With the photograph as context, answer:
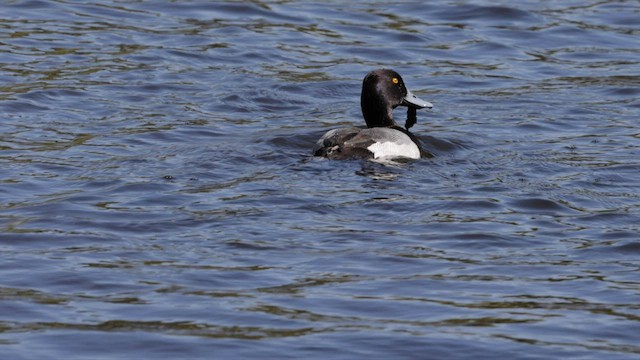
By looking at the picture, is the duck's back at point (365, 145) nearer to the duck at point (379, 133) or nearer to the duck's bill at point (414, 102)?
the duck at point (379, 133)

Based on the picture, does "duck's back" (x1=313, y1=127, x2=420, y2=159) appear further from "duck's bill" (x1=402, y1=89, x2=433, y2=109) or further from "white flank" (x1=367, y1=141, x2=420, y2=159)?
"duck's bill" (x1=402, y1=89, x2=433, y2=109)

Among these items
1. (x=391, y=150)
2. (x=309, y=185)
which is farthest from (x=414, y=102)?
(x=309, y=185)

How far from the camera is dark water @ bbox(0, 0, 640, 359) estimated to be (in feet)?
27.7

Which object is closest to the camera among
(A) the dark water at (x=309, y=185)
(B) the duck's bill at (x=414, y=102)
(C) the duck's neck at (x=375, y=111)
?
(A) the dark water at (x=309, y=185)

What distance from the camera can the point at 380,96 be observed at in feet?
48.0

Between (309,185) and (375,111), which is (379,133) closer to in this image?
(375,111)

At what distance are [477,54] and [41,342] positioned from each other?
1147 cm

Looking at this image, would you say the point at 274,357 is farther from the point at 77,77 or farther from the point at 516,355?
the point at 77,77

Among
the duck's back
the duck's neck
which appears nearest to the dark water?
the duck's back

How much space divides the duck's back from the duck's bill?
4.00 feet

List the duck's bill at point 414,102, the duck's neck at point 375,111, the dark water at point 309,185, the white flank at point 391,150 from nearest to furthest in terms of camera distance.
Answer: the dark water at point 309,185 < the white flank at point 391,150 < the duck's neck at point 375,111 < the duck's bill at point 414,102

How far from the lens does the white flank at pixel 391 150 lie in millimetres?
13359

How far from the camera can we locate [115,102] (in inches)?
614

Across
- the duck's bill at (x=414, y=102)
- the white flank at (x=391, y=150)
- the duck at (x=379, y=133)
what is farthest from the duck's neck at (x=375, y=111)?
the white flank at (x=391, y=150)
